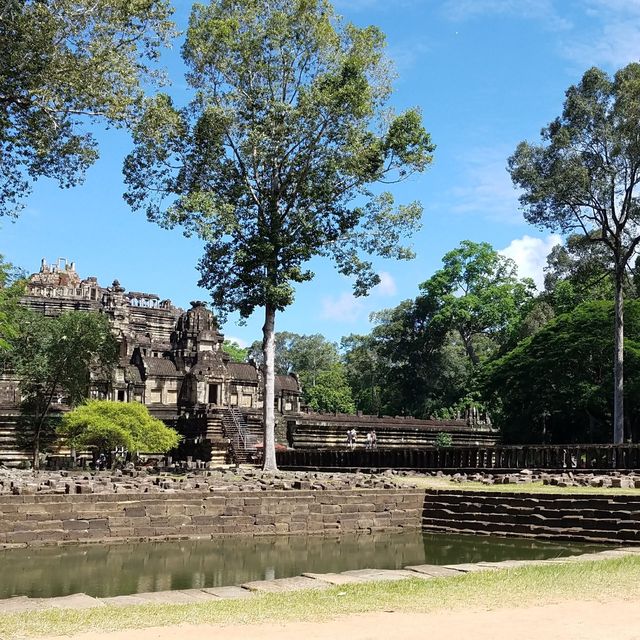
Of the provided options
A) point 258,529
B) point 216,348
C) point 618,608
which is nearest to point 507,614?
point 618,608

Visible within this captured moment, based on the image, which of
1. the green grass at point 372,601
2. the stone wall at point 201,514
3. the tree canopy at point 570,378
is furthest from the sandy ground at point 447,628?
the tree canopy at point 570,378

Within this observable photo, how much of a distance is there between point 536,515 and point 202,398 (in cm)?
3419

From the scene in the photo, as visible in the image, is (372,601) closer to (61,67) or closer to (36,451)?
(61,67)

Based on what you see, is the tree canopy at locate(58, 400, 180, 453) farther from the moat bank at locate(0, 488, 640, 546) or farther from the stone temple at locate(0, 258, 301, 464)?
the moat bank at locate(0, 488, 640, 546)

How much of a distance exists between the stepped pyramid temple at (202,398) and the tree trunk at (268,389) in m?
11.0

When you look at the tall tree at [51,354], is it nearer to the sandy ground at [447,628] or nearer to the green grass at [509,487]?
the green grass at [509,487]

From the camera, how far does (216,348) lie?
57406 mm

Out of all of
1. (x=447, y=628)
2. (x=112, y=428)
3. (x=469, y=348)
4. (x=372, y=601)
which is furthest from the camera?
(x=469, y=348)

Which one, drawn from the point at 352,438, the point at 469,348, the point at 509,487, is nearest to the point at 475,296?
the point at 469,348

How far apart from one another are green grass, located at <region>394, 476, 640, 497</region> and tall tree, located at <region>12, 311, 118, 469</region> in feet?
65.5

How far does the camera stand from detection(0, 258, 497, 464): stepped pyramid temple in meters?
39.8

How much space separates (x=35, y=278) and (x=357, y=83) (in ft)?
206

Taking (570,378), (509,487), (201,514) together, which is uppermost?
(570,378)

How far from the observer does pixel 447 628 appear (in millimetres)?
6254
